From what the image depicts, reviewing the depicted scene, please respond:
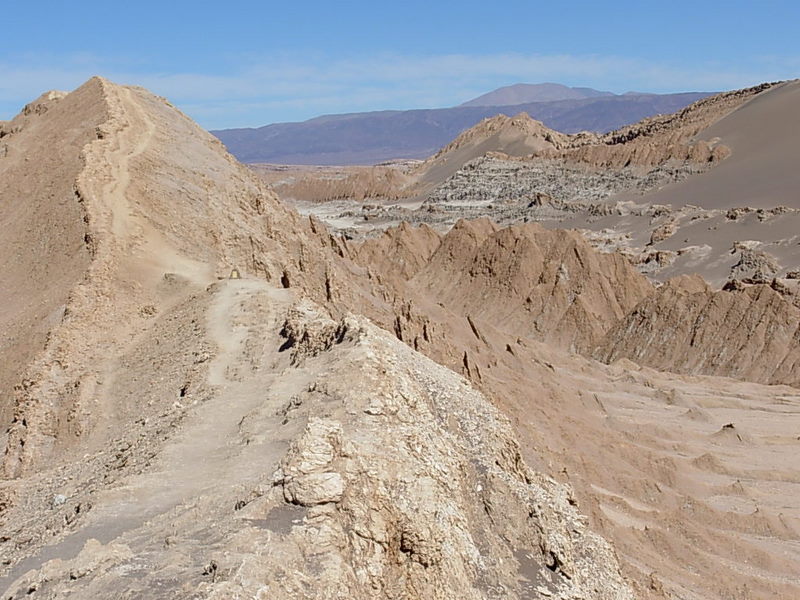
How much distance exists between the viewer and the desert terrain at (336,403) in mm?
8828

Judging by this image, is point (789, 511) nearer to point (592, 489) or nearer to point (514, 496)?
point (592, 489)

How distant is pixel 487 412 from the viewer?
13.3 meters

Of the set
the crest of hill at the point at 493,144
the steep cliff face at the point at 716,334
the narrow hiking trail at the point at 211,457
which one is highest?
the narrow hiking trail at the point at 211,457

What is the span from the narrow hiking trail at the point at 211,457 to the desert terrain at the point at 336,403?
5cm

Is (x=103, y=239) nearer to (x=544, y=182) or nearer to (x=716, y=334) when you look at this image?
(x=716, y=334)

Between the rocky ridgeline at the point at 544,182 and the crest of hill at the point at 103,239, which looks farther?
the rocky ridgeline at the point at 544,182

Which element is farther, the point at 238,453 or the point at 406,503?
the point at 238,453

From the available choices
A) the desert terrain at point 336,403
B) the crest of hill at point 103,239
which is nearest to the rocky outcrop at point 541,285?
the desert terrain at point 336,403

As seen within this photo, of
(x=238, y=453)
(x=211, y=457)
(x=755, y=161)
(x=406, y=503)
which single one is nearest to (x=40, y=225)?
(x=211, y=457)

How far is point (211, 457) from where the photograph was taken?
11031 mm

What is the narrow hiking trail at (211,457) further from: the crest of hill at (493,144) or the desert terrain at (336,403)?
the crest of hill at (493,144)

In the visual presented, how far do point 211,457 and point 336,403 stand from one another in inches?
66.0

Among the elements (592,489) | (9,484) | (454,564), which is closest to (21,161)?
(9,484)

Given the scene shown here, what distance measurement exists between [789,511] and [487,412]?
15451 millimetres
